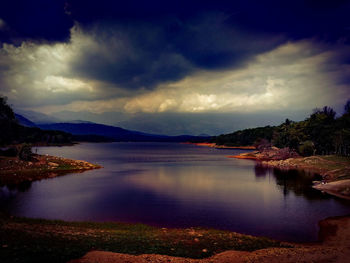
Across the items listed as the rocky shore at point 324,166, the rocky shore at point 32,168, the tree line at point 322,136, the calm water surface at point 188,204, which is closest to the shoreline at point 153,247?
the calm water surface at point 188,204

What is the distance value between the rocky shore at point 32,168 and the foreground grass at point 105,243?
37427mm

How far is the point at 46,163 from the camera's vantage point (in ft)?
230

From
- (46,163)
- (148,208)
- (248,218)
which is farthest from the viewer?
(46,163)

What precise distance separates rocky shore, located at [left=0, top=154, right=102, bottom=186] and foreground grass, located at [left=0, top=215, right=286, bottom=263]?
1474 inches

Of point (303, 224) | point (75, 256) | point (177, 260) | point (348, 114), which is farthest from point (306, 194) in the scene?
point (348, 114)

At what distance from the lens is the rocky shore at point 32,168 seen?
5501cm

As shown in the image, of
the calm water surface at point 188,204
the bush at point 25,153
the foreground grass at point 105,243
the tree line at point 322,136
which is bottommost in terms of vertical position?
the calm water surface at point 188,204

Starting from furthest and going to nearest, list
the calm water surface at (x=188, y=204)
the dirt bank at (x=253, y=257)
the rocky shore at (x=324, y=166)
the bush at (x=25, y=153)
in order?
the bush at (x=25, y=153) < the rocky shore at (x=324, y=166) < the calm water surface at (x=188, y=204) < the dirt bank at (x=253, y=257)

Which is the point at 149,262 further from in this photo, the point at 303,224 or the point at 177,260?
the point at 303,224

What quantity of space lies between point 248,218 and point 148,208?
1450 centimetres

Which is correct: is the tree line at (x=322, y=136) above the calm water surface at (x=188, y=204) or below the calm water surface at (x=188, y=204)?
above

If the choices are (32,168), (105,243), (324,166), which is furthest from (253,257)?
(324,166)

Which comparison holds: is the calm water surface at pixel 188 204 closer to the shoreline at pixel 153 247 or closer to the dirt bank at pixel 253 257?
the shoreline at pixel 153 247

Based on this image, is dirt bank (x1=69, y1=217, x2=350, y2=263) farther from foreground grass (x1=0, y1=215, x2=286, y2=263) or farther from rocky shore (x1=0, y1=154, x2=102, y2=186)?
rocky shore (x1=0, y1=154, x2=102, y2=186)
